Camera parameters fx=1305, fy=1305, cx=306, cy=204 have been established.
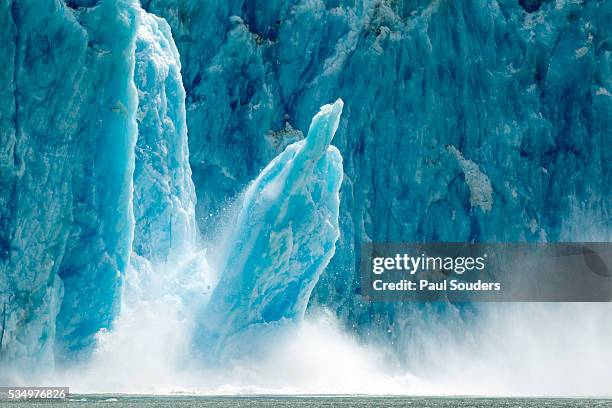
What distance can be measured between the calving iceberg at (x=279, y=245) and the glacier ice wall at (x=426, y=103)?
349 inches

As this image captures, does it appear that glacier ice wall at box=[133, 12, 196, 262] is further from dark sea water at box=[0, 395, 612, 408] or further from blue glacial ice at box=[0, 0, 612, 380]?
dark sea water at box=[0, 395, 612, 408]

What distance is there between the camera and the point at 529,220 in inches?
1478

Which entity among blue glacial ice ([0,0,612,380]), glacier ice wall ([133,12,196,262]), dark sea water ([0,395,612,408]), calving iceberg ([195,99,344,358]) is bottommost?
dark sea water ([0,395,612,408])

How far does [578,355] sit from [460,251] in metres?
4.50

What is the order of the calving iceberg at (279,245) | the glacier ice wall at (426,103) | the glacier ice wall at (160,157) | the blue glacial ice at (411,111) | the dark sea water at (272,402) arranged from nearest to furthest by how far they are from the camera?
the dark sea water at (272,402), the calving iceberg at (279,245), the glacier ice wall at (160,157), the blue glacial ice at (411,111), the glacier ice wall at (426,103)

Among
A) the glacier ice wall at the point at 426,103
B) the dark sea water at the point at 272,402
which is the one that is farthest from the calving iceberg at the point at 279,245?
the glacier ice wall at the point at 426,103

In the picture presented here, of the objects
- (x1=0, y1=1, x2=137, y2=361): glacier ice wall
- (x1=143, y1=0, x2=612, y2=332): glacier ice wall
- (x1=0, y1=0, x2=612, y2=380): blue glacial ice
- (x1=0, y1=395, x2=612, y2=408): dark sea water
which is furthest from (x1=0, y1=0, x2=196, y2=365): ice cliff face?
(x1=143, y1=0, x2=612, y2=332): glacier ice wall

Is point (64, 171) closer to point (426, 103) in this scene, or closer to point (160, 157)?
point (160, 157)

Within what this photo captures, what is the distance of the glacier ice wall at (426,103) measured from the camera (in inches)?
1474

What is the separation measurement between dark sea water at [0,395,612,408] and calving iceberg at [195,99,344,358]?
6.52 ft

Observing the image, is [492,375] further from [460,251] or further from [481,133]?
[481,133]

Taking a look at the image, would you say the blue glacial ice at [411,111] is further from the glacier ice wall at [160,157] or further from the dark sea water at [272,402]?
the dark sea water at [272,402]

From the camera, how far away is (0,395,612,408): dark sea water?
23328 mm

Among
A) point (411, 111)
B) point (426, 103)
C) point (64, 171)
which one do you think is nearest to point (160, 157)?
point (64, 171)
